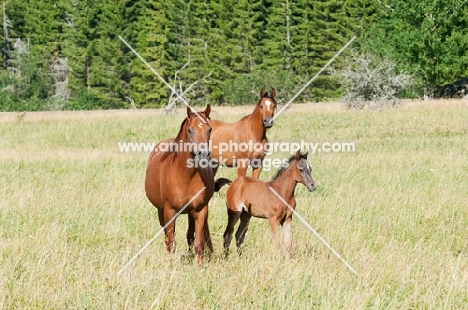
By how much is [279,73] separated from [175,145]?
46.0 m

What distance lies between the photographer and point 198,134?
561 cm

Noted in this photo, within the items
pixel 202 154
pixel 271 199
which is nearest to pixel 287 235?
pixel 271 199

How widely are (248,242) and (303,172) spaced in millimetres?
1422

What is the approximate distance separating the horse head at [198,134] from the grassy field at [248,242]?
3.60ft

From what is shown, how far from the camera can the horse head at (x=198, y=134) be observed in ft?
18.0

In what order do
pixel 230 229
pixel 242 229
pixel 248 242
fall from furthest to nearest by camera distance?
pixel 248 242 < pixel 242 229 < pixel 230 229

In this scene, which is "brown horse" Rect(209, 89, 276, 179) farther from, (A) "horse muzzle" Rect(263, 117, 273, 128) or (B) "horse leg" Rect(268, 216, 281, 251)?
(B) "horse leg" Rect(268, 216, 281, 251)

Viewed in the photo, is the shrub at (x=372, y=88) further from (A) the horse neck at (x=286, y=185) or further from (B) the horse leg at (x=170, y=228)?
(B) the horse leg at (x=170, y=228)

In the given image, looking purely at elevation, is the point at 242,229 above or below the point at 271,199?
below

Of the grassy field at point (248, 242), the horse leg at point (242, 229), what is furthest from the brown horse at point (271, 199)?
the grassy field at point (248, 242)

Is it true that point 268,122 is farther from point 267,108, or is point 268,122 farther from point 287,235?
point 287,235

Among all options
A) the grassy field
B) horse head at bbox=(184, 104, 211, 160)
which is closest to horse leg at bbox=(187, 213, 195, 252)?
the grassy field

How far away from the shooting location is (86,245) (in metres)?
6.88

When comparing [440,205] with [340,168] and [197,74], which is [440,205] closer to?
[340,168]
